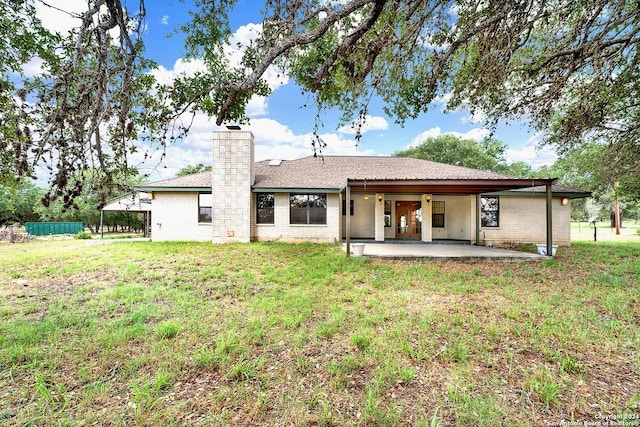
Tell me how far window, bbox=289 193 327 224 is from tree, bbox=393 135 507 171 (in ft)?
64.8

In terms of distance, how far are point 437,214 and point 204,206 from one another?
40.3 feet

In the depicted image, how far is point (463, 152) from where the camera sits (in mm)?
28328

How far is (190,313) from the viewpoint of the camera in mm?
4730

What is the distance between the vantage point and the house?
13062 millimetres

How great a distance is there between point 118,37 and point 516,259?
Result: 1173 centimetres

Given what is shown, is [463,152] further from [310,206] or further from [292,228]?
[292,228]

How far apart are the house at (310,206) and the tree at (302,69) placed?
6855 mm

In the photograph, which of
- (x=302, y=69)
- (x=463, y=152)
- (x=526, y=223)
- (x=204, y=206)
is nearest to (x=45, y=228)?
(x=204, y=206)

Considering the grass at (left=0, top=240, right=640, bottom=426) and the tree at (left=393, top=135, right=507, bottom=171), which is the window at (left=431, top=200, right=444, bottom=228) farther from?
the tree at (left=393, top=135, right=507, bottom=171)

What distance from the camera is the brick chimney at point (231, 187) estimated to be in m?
13.0

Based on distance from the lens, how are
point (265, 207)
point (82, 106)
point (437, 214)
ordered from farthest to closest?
point (437, 214) < point (265, 207) < point (82, 106)

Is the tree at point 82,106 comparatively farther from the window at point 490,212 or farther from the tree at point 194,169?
the tree at point 194,169

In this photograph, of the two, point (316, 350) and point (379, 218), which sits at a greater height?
point (379, 218)

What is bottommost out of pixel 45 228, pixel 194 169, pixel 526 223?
pixel 45 228
